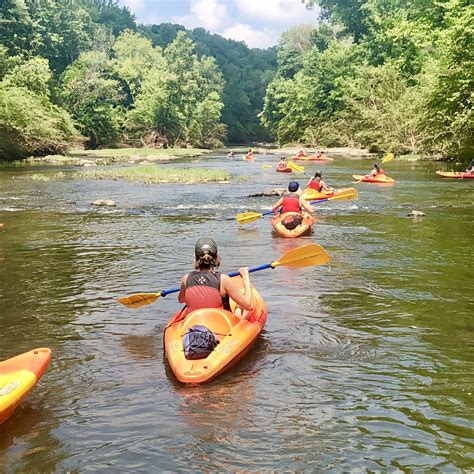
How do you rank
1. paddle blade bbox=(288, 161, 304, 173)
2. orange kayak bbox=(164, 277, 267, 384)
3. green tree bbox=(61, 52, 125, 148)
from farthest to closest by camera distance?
green tree bbox=(61, 52, 125, 148), paddle blade bbox=(288, 161, 304, 173), orange kayak bbox=(164, 277, 267, 384)

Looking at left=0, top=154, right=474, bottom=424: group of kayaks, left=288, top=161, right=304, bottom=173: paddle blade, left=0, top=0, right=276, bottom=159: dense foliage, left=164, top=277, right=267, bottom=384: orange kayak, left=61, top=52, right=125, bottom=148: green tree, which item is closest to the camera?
left=0, top=154, right=474, bottom=424: group of kayaks

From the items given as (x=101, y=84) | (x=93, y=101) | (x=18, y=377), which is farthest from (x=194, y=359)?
(x=101, y=84)

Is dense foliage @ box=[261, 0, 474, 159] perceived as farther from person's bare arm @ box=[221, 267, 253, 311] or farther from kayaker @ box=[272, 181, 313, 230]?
person's bare arm @ box=[221, 267, 253, 311]

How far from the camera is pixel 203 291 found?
5254 millimetres

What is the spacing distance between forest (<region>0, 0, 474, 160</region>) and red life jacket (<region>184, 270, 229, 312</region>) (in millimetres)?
17229

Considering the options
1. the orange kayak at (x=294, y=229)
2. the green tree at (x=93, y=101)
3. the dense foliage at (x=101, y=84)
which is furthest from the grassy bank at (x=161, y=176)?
the green tree at (x=93, y=101)

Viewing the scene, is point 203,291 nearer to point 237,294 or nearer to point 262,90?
point 237,294

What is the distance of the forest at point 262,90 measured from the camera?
24812mm

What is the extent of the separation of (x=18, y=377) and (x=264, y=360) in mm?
2057

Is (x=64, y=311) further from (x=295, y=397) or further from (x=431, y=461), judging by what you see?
(x=431, y=461)

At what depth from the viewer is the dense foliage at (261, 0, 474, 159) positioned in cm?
2191

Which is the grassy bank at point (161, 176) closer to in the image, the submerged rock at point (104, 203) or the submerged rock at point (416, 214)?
the submerged rock at point (104, 203)

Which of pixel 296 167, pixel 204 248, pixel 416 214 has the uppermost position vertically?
pixel 204 248

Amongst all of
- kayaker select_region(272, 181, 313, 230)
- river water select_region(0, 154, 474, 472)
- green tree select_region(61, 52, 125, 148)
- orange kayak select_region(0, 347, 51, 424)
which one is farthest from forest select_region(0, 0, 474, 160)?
orange kayak select_region(0, 347, 51, 424)
